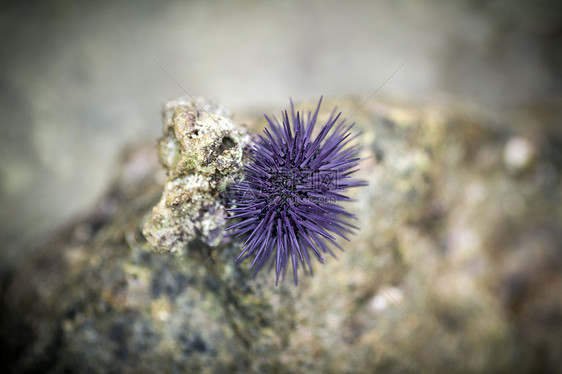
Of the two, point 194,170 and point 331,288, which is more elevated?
point 194,170

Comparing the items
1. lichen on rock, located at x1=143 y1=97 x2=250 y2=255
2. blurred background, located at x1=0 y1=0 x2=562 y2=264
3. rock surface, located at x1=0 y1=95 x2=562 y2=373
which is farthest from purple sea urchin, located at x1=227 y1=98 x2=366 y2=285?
blurred background, located at x1=0 y1=0 x2=562 y2=264

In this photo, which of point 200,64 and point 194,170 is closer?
point 194,170

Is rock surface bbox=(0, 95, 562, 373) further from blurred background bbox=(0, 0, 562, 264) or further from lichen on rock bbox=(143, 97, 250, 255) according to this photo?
blurred background bbox=(0, 0, 562, 264)

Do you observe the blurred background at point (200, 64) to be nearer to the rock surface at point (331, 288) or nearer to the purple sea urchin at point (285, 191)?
the rock surface at point (331, 288)

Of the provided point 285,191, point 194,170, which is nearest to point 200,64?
point 194,170

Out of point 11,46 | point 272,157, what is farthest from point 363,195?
point 11,46

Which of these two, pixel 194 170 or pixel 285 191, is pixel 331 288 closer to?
pixel 285 191

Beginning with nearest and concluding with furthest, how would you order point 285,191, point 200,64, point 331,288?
point 285,191 → point 331,288 → point 200,64

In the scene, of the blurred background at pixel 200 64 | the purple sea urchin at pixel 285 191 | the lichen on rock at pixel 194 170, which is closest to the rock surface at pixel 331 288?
the lichen on rock at pixel 194 170
